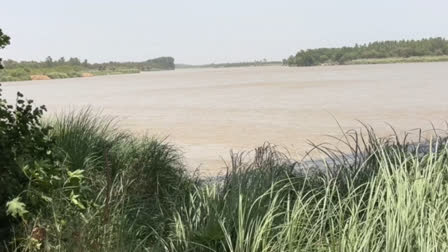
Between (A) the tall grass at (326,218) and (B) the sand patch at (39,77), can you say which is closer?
(A) the tall grass at (326,218)

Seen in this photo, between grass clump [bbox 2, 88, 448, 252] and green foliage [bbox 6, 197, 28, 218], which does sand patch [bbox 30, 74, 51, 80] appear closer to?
grass clump [bbox 2, 88, 448, 252]

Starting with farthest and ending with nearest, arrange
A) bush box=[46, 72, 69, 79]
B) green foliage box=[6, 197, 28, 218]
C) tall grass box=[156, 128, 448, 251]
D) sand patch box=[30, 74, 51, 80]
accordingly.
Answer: bush box=[46, 72, 69, 79] < sand patch box=[30, 74, 51, 80] < green foliage box=[6, 197, 28, 218] < tall grass box=[156, 128, 448, 251]

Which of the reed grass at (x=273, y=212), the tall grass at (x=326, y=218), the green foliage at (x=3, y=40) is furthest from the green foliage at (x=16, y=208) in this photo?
the green foliage at (x=3, y=40)

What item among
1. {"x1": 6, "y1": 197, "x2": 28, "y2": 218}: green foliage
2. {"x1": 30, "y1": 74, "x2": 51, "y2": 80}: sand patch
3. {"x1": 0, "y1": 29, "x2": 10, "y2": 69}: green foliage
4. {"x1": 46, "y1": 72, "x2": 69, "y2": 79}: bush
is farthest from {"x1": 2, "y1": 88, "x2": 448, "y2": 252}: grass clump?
{"x1": 46, "y1": 72, "x2": 69, "y2": 79}: bush

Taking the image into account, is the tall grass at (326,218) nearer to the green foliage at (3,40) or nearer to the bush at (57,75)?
the green foliage at (3,40)

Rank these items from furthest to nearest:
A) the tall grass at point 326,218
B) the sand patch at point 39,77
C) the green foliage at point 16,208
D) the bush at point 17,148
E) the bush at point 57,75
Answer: the bush at point 57,75
the sand patch at point 39,77
the bush at point 17,148
the green foliage at point 16,208
the tall grass at point 326,218

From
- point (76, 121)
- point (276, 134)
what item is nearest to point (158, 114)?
point (276, 134)

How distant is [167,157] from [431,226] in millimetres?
3345

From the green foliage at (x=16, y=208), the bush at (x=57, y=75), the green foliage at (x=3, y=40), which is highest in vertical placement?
the green foliage at (x=3, y=40)

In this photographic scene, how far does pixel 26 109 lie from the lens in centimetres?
349

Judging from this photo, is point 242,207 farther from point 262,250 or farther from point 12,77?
point 12,77

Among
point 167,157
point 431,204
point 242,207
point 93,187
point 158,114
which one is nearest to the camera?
point 431,204

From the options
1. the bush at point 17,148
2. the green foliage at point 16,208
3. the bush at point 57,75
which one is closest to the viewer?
the green foliage at point 16,208

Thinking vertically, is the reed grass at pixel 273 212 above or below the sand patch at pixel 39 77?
above
